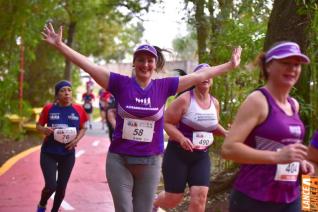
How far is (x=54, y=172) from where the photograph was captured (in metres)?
6.88

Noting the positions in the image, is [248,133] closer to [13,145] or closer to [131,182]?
[131,182]

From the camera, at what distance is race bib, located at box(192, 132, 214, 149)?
5.89 metres

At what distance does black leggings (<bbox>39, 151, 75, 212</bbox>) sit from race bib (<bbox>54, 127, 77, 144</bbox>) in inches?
7.9

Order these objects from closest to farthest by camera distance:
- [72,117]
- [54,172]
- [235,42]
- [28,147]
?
[54,172] < [72,117] < [235,42] < [28,147]

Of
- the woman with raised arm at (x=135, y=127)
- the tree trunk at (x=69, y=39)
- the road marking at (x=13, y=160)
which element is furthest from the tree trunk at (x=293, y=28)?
the tree trunk at (x=69, y=39)

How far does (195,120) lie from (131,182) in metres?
1.23

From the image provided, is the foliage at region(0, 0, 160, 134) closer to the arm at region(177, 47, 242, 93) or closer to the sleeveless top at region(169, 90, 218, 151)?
the sleeveless top at region(169, 90, 218, 151)

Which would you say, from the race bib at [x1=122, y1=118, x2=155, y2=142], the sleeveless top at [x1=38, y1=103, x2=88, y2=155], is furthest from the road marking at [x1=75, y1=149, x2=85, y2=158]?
the race bib at [x1=122, y1=118, x2=155, y2=142]

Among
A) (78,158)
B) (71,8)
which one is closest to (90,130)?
(71,8)

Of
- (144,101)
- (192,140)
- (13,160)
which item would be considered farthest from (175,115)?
(13,160)

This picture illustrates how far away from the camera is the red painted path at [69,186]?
831 centimetres

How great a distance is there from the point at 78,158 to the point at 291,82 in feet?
36.4

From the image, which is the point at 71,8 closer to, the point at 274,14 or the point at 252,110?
the point at 274,14

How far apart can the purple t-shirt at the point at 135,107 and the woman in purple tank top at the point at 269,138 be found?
59.6 inches
